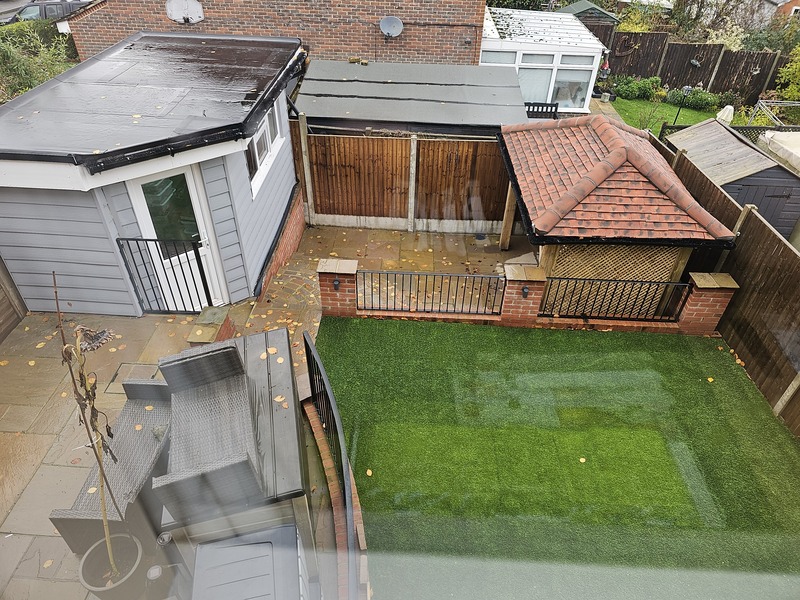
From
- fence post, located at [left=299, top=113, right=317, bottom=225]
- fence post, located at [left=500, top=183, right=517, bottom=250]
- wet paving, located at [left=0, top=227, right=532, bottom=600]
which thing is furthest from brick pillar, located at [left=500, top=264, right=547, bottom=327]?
fence post, located at [left=299, top=113, right=317, bottom=225]

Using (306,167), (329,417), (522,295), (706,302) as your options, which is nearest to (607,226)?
(522,295)

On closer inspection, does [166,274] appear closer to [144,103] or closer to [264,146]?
[144,103]

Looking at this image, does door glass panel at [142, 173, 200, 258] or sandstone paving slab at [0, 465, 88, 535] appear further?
door glass panel at [142, 173, 200, 258]

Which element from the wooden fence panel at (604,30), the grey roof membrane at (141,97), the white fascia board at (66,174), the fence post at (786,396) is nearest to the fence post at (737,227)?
the fence post at (786,396)

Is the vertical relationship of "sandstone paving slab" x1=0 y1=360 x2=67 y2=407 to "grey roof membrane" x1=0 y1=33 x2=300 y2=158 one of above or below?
below

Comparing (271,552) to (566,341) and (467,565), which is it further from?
(566,341)

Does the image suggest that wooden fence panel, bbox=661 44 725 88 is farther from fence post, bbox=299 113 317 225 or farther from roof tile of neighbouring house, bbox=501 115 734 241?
fence post, bbox=299 113 317 225

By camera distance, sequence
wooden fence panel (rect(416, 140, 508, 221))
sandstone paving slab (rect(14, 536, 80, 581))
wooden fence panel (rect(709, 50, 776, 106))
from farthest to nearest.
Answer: wooden fence panel (rect(709, 50, 776, 106)) → wooden fence panel (rect(416, 140, 508, 221)) → sandstone paving slab (rect(14, 536, 80, 581))
